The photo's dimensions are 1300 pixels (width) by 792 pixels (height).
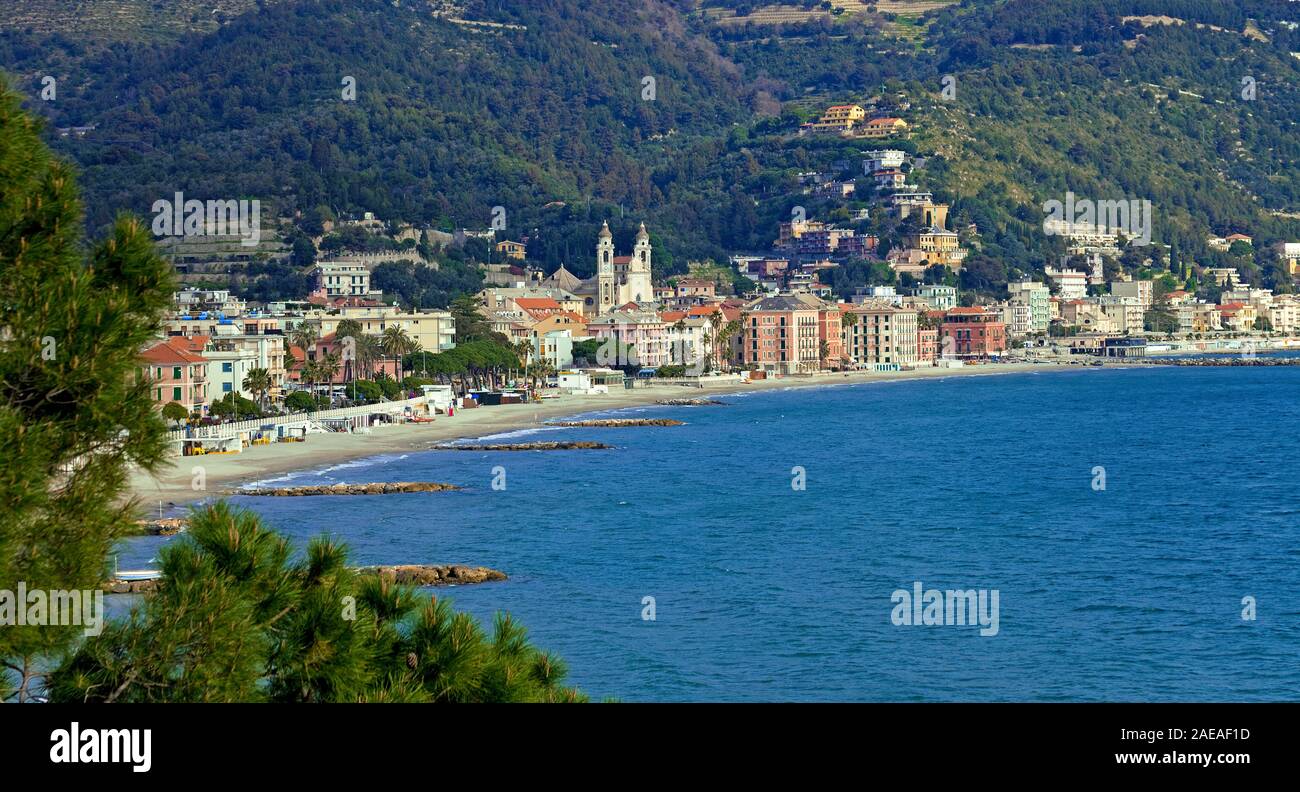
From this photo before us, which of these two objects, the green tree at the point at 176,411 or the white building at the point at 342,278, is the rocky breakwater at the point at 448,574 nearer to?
the green tree at the point at 176,411

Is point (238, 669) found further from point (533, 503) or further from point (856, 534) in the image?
point (533, 503)

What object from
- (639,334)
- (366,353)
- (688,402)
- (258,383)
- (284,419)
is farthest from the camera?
(639,334)

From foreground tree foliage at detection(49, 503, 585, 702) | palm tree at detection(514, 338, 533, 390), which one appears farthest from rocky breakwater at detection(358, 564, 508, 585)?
palm tree at detection(514, 338, 533, 390)

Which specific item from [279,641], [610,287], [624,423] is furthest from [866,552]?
[610,287]

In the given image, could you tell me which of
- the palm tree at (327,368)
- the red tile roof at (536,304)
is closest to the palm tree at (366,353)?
the palm tree at (327,368)

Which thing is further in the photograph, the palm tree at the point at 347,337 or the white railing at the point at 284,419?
the palm tree at the point at 347,337

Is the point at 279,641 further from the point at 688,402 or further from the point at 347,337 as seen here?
the point at 688,402

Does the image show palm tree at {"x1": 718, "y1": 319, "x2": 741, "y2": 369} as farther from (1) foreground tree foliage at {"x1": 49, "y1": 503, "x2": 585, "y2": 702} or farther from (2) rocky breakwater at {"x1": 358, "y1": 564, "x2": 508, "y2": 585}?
(1) foreground tree foliage at {"x1": 49, "y1": 503, "x2": 585, "y2": 702}
